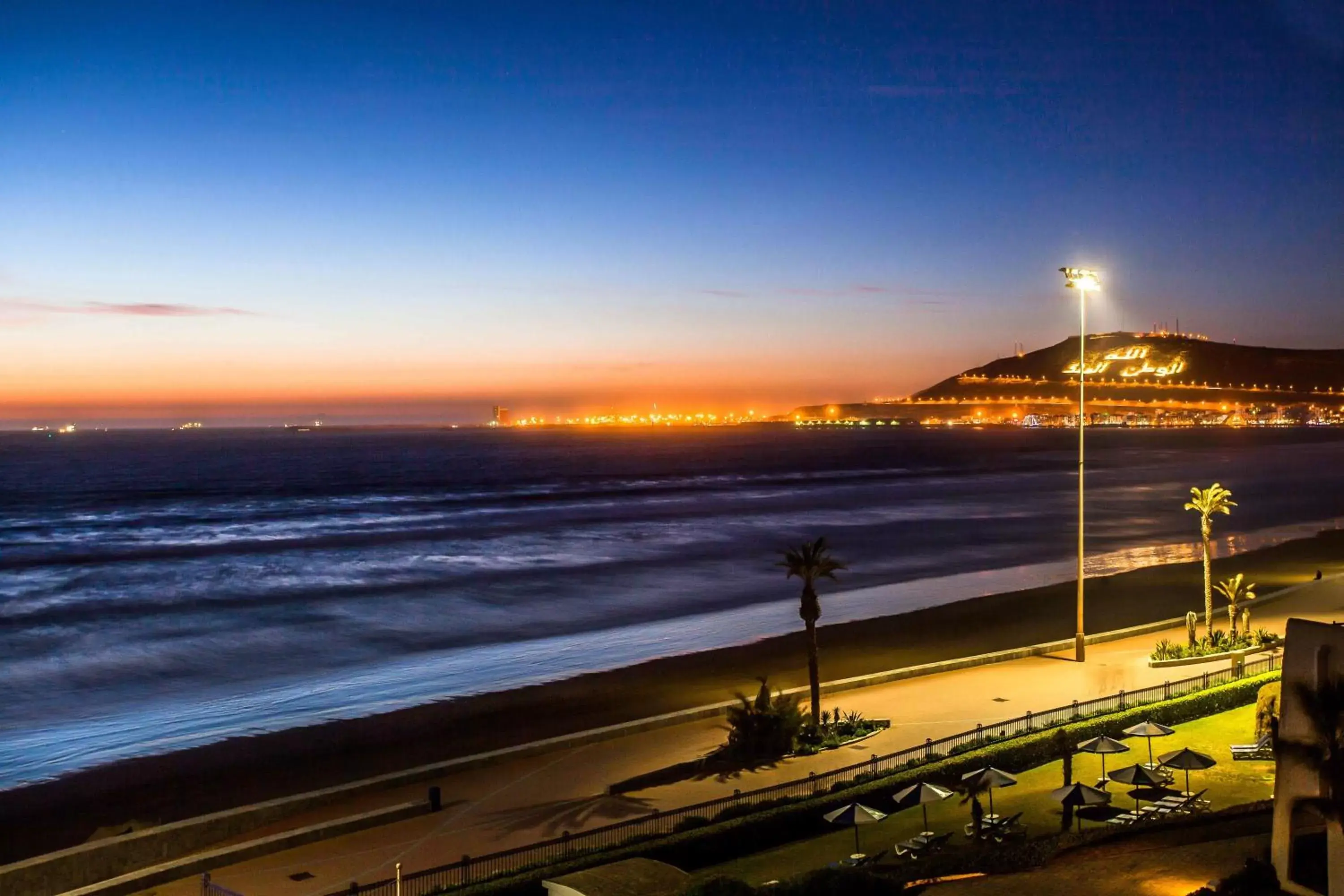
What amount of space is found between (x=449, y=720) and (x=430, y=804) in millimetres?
6929

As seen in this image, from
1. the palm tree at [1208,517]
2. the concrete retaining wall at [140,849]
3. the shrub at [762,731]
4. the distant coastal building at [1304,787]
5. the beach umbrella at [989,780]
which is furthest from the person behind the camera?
the palm tree at [1208,517]

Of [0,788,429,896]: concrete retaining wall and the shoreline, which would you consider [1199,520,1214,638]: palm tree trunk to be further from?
[0,788,429,896]: concrete retaining wall

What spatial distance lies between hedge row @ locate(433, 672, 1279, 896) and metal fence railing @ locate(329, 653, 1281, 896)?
183mm

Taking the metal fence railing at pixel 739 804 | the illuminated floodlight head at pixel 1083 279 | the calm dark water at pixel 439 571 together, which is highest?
the illuminated floodlight head at pixel 1083 279

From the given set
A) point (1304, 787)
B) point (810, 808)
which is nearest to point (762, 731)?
→ point (810, 808)

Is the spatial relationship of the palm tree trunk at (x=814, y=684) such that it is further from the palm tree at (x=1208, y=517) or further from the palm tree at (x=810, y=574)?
the palm tree at (x=1208, y=517)

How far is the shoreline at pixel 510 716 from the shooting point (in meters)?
20.2

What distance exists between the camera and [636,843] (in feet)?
51.4

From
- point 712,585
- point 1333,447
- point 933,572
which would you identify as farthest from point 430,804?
point 1333,447

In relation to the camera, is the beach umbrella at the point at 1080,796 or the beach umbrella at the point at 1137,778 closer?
the beach umbrella at the point at 1080,796

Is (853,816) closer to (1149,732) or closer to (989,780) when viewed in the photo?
(989,780)

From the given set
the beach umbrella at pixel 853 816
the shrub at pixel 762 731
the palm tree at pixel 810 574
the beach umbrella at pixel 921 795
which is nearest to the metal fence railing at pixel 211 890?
the beach umbrella at pixel 853 816

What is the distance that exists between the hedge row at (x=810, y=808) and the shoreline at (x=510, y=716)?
25.6ft

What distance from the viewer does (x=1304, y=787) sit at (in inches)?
449
